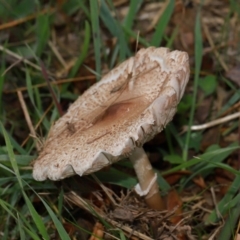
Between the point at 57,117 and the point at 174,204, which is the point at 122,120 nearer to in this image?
the point at 174,204

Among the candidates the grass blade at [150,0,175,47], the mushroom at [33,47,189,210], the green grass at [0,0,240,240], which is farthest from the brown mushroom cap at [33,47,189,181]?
the grass blade at [150,0,175,47]

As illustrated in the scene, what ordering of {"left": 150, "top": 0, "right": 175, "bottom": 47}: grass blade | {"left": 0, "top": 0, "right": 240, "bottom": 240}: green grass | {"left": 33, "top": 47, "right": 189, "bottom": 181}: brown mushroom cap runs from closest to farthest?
{"left": 33, "top": 47, "right": 189, "bottom": 181}: brown mushroom cap < {"left": 0, "top": 0, "right": 240, "bottom": 240}: green grass < {"left": 150, "top": 0, "right": 175, "bottom": 47}: grass blade

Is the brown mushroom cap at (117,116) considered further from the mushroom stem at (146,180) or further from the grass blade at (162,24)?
the grass blade at (162,24)

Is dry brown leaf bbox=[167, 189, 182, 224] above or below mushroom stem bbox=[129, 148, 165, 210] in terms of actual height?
below

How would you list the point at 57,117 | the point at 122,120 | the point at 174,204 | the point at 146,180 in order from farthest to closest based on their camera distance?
the point at 57,117, the point at 174,204, the point at 146,180, the point at 122,120

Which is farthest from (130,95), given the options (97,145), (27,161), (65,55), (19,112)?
(65,55)

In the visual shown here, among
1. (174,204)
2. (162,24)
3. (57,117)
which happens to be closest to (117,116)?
(174,204)

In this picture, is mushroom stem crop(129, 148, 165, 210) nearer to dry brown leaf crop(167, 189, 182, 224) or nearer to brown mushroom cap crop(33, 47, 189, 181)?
dry brown leaf crop(167, 189, 182, 224)
